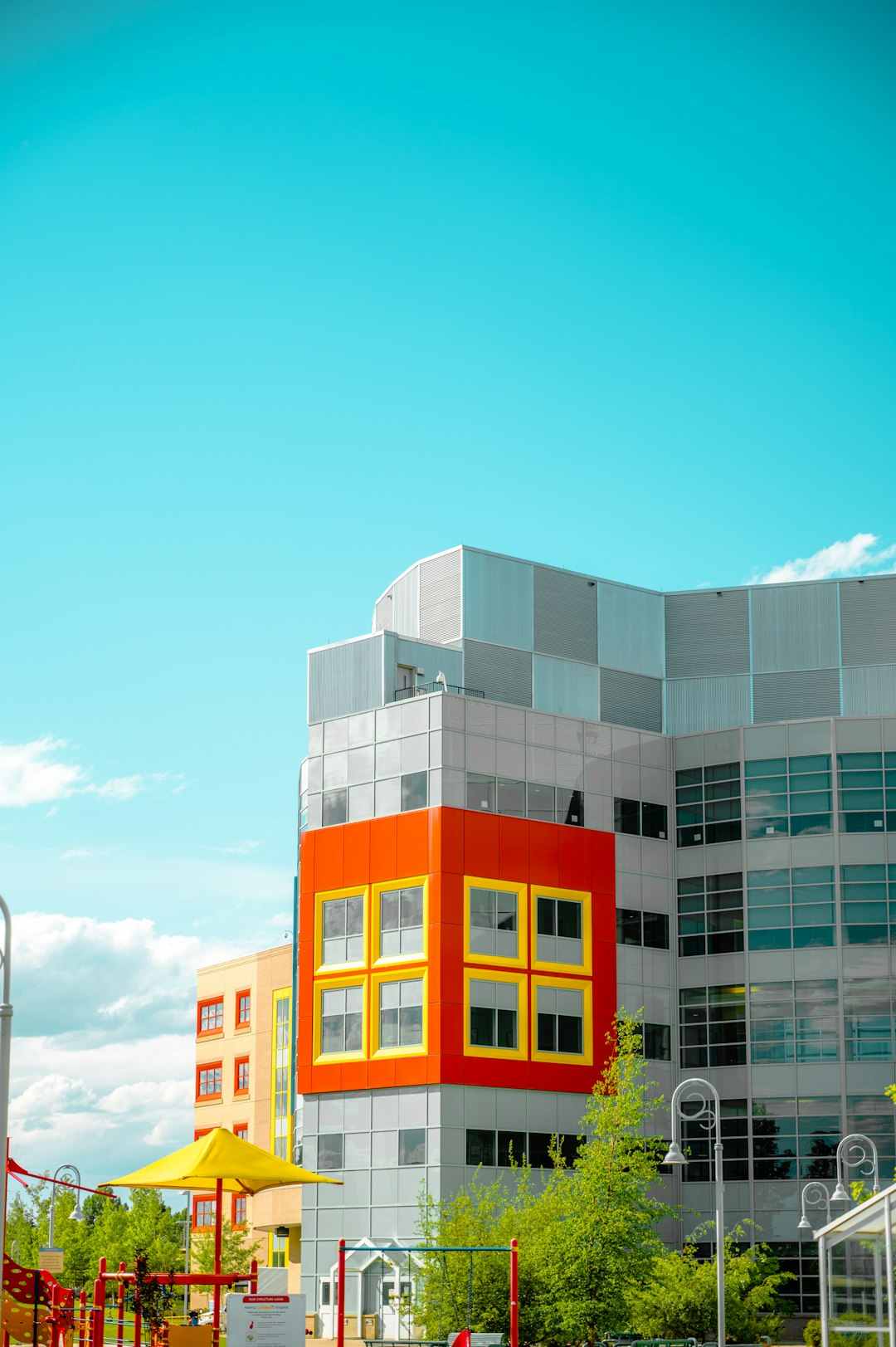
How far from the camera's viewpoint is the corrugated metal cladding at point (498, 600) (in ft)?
216

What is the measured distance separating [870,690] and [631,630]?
9.78 meters

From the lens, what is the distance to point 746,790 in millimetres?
63969

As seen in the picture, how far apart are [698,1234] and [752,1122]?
14.0 ft

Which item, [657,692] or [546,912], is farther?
[657,692]

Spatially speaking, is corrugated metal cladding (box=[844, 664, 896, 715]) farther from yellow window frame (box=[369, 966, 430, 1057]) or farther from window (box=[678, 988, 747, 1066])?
yellow window frame (box=[369, 966, 430, 1057])

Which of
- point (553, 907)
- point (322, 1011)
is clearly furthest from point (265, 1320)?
point (553, 907)

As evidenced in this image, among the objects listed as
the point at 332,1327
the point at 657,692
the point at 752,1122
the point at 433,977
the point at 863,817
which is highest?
the point at 657,692

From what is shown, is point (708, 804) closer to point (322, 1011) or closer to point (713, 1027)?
point (713, 1027)

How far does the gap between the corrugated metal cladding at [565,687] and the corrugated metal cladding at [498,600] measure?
43.7 inches

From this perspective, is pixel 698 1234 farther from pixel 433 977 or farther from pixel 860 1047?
pixel 433 977

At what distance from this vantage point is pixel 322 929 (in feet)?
198

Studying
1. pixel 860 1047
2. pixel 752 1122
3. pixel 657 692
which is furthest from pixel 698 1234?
pixel 657 692

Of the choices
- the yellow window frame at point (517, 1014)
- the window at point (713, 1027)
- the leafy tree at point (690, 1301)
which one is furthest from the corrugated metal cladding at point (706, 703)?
the leafy tree at point (690, 1301)

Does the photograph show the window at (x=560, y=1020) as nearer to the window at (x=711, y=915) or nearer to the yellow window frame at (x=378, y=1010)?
the yellow window frame at (x=378, y=1010)
